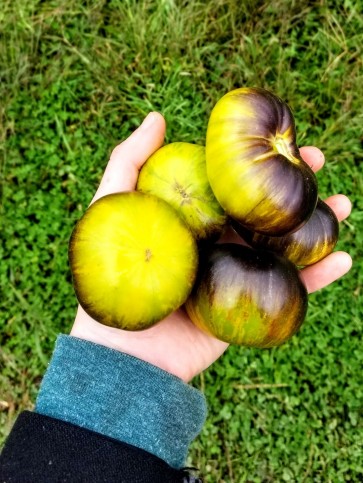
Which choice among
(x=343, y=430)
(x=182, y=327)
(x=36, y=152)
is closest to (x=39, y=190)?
(x=36, y=152)

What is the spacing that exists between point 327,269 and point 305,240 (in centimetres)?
35

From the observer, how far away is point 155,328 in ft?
9.11

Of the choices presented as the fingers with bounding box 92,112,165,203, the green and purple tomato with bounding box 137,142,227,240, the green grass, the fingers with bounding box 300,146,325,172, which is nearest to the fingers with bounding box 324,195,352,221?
the fingers with bounding box 300,146,325,172

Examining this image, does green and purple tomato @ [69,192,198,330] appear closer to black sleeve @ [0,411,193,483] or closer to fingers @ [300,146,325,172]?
black sleeve @ [0,411,193,483]

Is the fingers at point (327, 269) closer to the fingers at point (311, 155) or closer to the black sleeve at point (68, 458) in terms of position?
the fingers at point (311, 155)

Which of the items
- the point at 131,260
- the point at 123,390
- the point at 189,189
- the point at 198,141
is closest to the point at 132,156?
the point at 189,189

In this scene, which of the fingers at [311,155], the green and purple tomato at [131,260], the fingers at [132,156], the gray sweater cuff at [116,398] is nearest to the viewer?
the green and purple tomato at [131,260]

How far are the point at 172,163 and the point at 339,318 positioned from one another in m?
1.83

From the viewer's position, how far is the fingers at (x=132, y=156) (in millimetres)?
2752

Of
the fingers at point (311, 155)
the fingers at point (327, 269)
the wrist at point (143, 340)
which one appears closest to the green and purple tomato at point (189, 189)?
the wrist at point (143, 340)

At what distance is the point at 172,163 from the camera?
253 cm

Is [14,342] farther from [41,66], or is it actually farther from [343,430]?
[343,430]

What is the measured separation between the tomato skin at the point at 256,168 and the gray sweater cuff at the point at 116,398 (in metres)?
0.82

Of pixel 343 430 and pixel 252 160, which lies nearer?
pixel 252 160
